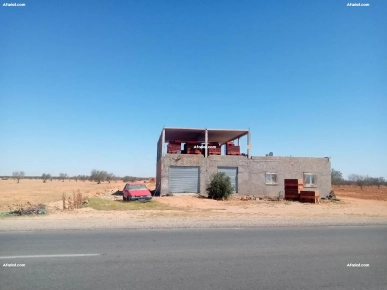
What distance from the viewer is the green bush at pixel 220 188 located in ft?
87.8

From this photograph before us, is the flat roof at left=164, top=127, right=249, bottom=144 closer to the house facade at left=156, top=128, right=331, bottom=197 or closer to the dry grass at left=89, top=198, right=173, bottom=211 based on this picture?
the house facade at left=156, top=128, right=331, bottom=197

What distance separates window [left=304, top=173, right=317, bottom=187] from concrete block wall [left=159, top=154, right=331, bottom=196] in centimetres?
37

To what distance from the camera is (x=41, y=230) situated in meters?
10.9

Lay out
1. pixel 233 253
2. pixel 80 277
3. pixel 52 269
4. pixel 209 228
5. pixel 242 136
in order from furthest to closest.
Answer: pixel 242 136 → pixel 209 228 → pixel 233 253 → pixel 52 269 → pixel 80 277

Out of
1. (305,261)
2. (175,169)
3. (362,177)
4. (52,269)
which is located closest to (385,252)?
(305,261)

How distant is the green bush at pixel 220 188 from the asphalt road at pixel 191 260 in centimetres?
1626

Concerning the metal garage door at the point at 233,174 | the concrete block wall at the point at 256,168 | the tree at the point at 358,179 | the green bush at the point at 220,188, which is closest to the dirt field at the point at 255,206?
the green bush at the point at 220,188

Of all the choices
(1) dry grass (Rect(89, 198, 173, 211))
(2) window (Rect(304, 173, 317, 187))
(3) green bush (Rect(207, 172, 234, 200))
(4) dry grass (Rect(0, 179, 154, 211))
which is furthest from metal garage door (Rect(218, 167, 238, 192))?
(4) dry grass (Rect(0, 179, 154, 211))

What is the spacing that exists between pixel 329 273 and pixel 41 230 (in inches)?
360

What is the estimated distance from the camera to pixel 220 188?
26.8 meters

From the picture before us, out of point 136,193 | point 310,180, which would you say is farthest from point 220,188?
point 310,180

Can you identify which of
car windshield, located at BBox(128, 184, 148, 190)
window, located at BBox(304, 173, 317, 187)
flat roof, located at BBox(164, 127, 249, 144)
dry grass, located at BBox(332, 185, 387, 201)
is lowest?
dry grass, located at BBox(332, 185, 387, 201)

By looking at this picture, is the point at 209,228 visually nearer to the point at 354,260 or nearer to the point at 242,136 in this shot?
the point at 354,260

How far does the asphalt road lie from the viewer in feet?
17.6
